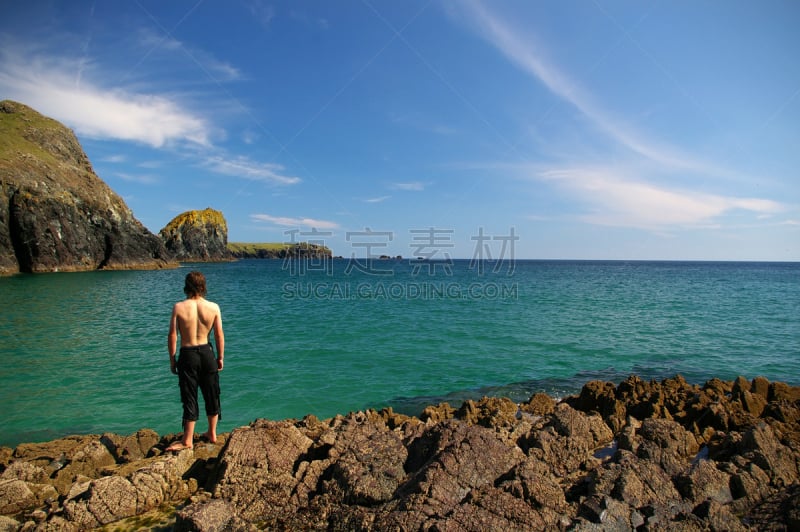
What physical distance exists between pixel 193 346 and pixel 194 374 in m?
0.45

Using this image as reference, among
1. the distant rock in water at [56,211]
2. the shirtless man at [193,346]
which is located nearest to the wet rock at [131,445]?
the shirtless man at [193,346]

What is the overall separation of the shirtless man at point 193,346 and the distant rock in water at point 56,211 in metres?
69.5

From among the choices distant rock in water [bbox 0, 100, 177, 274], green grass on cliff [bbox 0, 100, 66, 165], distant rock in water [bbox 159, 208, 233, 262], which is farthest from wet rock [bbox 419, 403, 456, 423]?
distant rock in water [bbox 159, 208, 233, 262]

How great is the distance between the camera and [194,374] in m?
6.45

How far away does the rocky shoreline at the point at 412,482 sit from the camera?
15.0 ft

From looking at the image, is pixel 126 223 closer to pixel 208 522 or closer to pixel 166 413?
pixel 166 413

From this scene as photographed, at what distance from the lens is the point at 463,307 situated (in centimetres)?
3356

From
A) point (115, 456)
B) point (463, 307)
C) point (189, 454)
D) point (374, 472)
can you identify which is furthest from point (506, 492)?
point (463, 307)

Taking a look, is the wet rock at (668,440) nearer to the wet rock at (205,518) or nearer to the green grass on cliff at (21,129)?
the wet rock at (205,518)

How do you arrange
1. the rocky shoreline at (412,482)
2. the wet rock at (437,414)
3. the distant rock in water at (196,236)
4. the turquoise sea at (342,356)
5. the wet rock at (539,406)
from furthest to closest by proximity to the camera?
the distant rock in water at (196,236) → the turquoise sea at (342,356) → the wet rock at (539,406) → the wet rock at (437,414) → the rocky shoreline at (412,482)

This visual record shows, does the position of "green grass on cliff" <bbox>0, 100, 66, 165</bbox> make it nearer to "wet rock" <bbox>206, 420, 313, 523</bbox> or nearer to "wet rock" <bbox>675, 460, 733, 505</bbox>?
"wet rock" <bbox>206, 420, 313, 523</bbox>

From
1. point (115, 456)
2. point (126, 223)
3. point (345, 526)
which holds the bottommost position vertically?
point (115, 456)

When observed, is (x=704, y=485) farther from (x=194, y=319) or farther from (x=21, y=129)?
(x=21, y=129)

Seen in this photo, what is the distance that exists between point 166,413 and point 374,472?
26.8 ft
